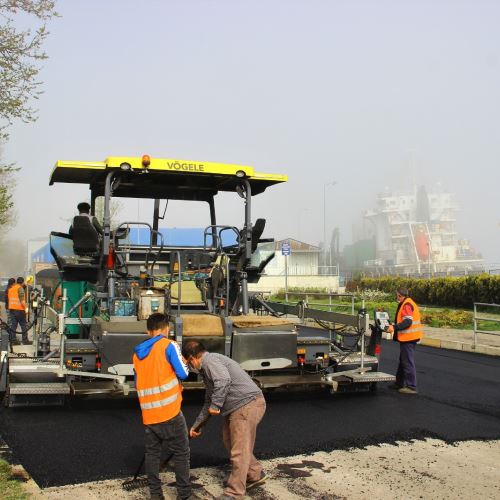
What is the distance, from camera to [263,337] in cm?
706

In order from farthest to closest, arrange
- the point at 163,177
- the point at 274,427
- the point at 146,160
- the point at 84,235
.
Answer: the point at 163,177, the point at 146,160, the point at 84,235, the point at 274,427

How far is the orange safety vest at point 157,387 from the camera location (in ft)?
14.3

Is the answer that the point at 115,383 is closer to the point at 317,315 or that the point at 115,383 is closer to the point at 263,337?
the point at 263,337

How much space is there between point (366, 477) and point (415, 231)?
93082 mm

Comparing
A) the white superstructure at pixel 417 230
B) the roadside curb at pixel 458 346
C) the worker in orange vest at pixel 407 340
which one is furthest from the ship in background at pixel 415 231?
the worker in orange vest at pixel 407 340

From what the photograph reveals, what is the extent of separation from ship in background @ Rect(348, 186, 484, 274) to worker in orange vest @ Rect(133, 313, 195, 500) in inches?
3296

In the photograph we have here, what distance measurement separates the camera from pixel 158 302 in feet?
23.6

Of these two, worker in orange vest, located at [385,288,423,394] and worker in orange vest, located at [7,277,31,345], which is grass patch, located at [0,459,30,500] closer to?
worker in orange vest, located at [385,288,423,394]

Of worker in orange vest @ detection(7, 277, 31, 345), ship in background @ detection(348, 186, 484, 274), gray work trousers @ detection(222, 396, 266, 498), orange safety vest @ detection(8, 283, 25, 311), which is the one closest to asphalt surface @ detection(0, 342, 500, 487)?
gray work trousers @ detection(222, 396, 266, 498)

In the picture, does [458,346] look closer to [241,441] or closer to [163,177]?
[163,177]

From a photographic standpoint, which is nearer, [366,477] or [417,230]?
[366,477]

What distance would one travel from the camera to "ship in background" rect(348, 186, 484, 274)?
90.9m

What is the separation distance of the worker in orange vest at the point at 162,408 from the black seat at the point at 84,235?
3216mm

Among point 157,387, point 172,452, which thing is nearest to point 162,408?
point 157,387
